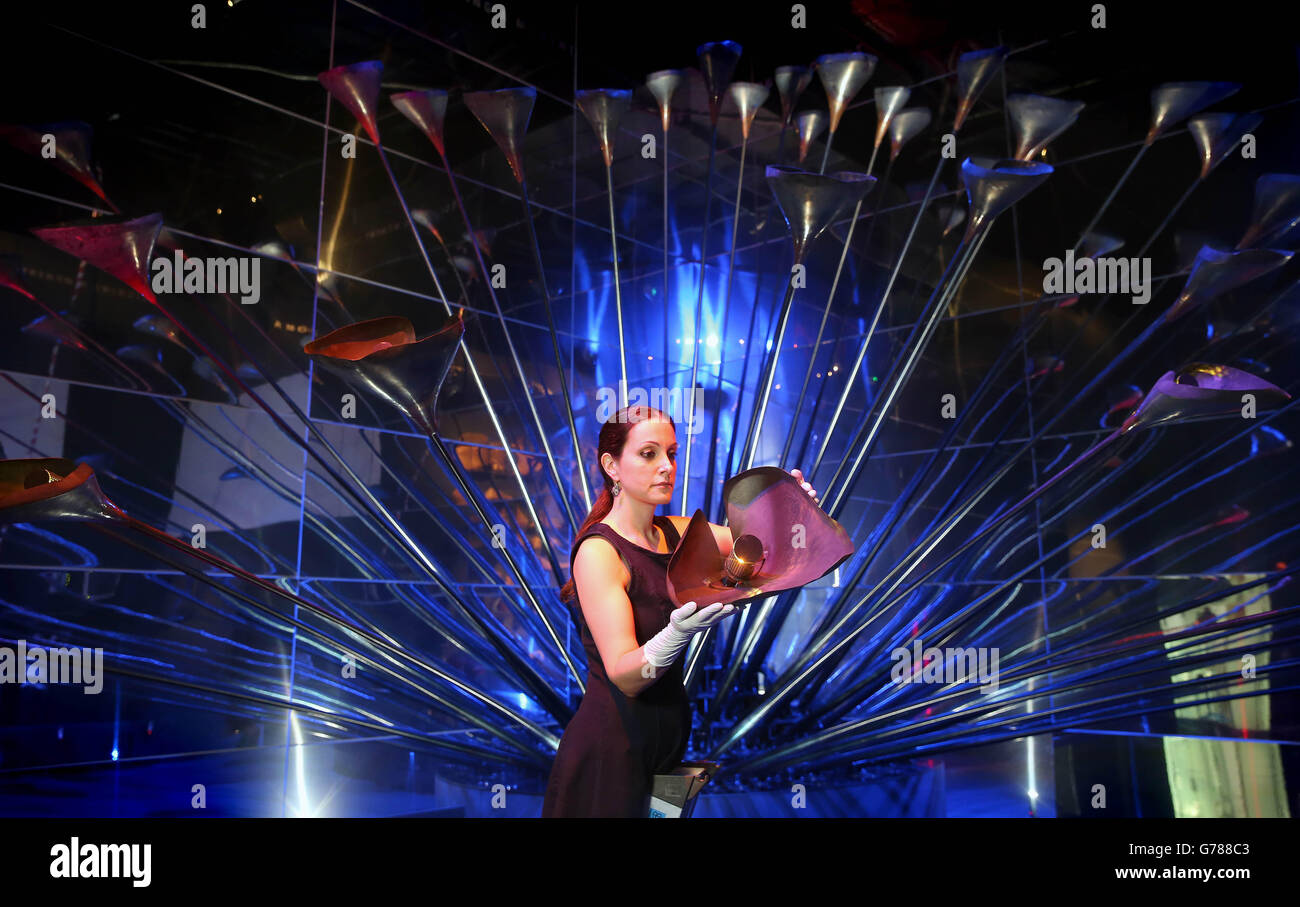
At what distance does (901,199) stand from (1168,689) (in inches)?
143

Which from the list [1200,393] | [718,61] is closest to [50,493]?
[718,61]

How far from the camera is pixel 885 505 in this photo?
586 cm

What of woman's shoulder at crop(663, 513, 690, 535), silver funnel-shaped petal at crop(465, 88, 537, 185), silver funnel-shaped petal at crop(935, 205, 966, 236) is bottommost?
woman's shoulder at crop(663, 513, 690, 535)

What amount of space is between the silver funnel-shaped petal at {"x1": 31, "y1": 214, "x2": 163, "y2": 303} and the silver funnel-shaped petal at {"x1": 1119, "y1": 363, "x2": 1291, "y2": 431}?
3238 mm

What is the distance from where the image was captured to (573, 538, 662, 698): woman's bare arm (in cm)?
231

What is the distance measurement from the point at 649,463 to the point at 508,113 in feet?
6.62

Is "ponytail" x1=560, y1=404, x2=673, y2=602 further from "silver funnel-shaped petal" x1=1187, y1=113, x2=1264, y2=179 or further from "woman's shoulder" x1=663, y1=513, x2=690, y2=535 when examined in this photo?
"silver funnel-shaped petal" x1=1187, y1=113, x2=1264, y2=179

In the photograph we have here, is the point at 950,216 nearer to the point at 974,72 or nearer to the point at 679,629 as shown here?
the point at 974,72

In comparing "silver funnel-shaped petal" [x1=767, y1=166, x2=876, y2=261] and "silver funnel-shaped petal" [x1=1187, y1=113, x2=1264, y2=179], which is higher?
"silver funnel-shaped petal" [x1=1187, y1=113, x2=1264, y2=179]

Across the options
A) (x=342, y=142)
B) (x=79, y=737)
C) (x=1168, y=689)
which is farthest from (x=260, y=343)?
(x=1168, y=689)

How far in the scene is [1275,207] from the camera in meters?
4.01

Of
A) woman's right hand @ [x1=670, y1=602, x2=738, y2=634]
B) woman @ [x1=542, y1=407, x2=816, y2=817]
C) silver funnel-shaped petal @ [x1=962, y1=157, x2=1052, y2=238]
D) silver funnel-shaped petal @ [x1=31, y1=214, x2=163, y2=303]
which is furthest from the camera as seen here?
silver funnel-shaped petal @ [x1=962, y1=157, x2=1052, y2=238]

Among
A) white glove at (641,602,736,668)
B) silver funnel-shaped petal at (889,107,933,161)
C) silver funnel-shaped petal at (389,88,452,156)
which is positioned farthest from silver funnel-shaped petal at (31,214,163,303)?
silver funnel-shaped petal at (889,107,933,161)
